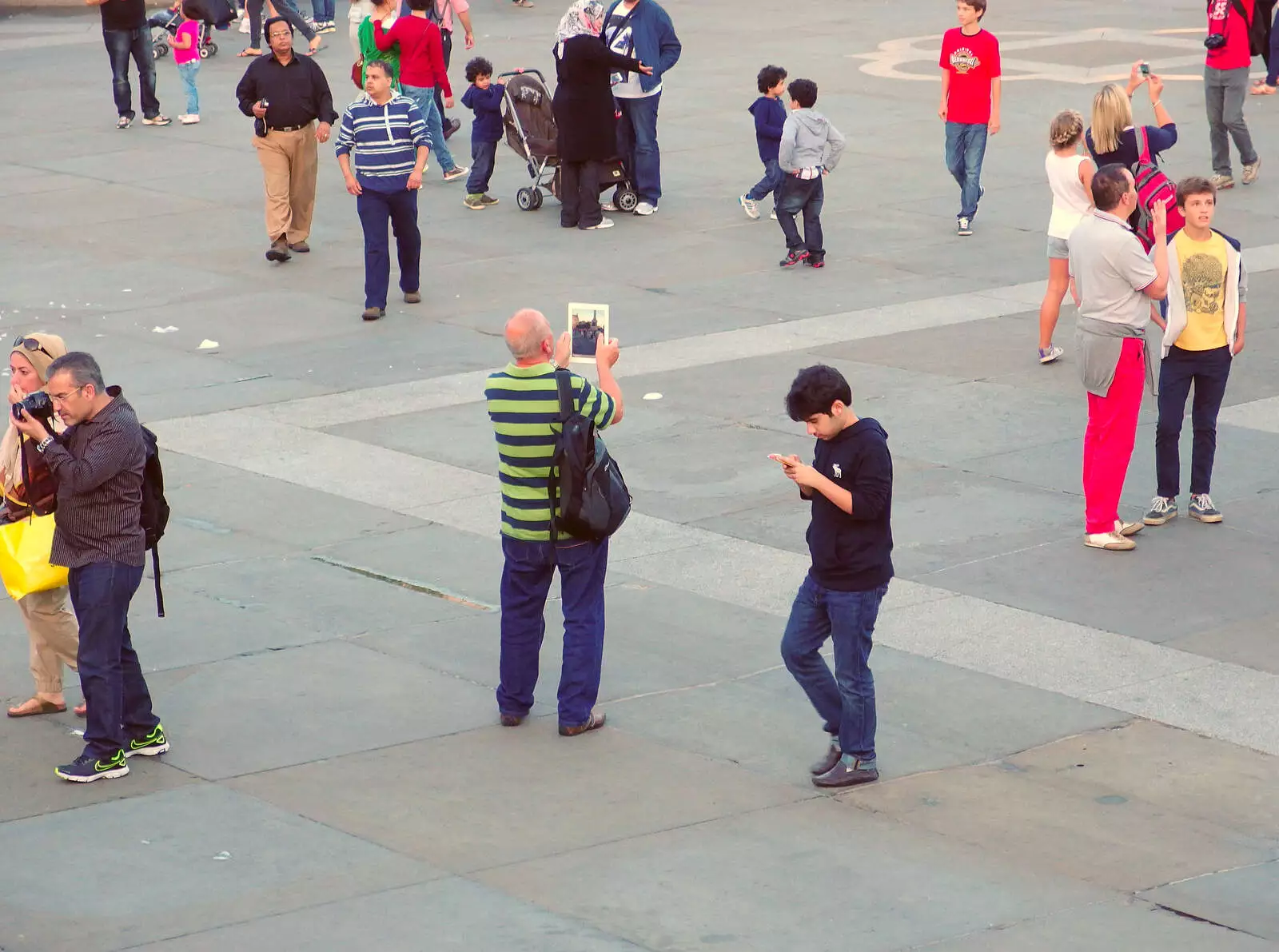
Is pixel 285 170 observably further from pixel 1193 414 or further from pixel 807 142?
pixel 1193 414

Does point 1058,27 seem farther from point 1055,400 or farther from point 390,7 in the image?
point 1055,400

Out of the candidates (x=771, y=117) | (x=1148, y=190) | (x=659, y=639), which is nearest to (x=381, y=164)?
(x=771, y=117)

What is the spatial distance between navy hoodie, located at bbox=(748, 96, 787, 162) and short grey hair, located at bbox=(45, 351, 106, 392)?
10037mm

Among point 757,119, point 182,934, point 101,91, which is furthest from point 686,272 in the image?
point 101,91

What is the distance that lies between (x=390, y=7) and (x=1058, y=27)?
14.4 metres

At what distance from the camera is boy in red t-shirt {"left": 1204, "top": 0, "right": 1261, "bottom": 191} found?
59.4 ft

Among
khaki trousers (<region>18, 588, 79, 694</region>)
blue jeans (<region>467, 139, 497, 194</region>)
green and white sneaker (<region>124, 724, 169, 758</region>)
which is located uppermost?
blue jeans (<region>467, 139, 497, 194</region>)

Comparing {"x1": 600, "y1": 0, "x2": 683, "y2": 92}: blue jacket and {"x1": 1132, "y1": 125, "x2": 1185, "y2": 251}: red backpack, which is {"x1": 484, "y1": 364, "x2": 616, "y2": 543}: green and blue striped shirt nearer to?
{"x1": 1132, "y1": 125, "x2": 1185, "y2": 251}: red backpack

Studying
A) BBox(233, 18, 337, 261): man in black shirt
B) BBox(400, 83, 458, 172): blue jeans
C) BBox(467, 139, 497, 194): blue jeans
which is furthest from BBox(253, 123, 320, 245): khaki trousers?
BBox(400, 83, 458, 172): blue jeans

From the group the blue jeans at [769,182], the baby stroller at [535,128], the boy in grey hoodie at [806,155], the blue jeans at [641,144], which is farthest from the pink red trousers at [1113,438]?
the blue jeans at [641,144]

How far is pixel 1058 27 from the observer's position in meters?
29.6

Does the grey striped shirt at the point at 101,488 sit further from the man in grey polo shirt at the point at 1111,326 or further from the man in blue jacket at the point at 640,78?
the man in blue jacket at the point at 640,78

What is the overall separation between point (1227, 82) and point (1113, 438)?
32.9 feet

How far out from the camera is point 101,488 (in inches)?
272
